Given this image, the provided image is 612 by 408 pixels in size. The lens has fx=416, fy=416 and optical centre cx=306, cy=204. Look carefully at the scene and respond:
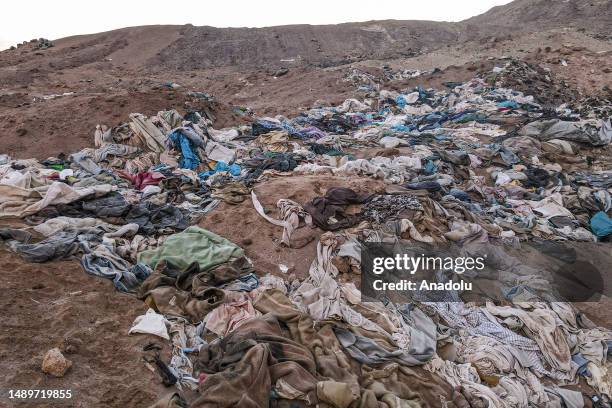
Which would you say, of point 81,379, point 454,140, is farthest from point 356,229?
point 454,140

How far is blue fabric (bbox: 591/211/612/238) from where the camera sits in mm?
6423

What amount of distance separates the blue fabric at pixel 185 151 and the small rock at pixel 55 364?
5574 mm

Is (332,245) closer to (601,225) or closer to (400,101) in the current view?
(601,225)

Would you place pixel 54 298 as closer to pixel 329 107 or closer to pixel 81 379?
pixel 81 379

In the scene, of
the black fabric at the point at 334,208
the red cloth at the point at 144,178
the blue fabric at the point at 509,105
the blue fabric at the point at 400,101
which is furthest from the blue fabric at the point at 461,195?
the blue fabric at the point at 400,101

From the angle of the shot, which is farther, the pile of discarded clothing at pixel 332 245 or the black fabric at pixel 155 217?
the black fabric at pixel 155 217

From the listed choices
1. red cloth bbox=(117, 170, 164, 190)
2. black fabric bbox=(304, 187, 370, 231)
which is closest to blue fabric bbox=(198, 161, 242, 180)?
red cloth bbox=(117, 170, 164, 190)

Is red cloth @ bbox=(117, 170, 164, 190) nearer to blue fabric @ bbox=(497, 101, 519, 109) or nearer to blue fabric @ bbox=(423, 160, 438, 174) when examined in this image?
blue fabric @ bbox=(423, 160, 438, 174)

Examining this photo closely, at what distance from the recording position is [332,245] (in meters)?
5.34

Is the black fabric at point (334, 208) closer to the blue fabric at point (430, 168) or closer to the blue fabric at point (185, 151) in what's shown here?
the blue fabric at point (430, 168)

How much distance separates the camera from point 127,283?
4.48m

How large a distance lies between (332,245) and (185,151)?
465 cm

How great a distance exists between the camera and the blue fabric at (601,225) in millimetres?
6423

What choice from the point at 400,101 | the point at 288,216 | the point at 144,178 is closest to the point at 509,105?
the point at 400,101
